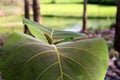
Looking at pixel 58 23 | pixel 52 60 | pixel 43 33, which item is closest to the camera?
pixel 52 60

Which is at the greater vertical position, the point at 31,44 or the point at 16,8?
the point at 31,44

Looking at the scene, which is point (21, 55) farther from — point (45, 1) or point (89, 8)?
point (45, 1)

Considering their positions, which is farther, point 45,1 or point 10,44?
point 45,1

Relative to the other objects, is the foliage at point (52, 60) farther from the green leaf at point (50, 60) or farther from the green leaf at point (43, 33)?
the green leaf at point (43, 33)

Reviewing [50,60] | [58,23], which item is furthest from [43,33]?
[58,23]

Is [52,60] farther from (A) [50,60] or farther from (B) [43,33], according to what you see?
(B) [43,33]

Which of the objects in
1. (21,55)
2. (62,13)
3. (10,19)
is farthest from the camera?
(62,13)

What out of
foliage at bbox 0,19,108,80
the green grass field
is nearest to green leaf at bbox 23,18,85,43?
foliage at bbox 0,19,108,80

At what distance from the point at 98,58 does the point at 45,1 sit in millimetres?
27704

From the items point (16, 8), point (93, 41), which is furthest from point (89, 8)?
point (93, 41)

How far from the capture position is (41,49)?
32.6 inches

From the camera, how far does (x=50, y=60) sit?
2.64ft

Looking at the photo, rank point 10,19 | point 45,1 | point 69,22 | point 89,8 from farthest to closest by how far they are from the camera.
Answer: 1. point 45,1
2. point 89,8
3. point 10,19
4. point 69,22

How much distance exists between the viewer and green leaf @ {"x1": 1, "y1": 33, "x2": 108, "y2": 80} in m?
0.79
